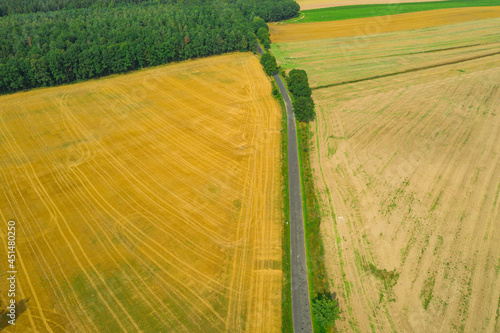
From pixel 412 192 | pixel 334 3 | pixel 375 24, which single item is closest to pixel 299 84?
pixel 412 192

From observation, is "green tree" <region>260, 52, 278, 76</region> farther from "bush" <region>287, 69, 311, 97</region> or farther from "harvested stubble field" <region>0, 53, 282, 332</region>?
"harvested stubble field" <region>0, 53, 282, 332</region>

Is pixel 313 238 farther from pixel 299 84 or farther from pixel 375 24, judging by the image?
pixel 375 24

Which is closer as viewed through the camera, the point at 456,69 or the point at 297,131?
the point at 297,131

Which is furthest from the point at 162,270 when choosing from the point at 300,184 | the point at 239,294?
the point at 300,184

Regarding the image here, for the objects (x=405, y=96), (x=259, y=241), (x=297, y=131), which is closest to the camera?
(x=259, y=241)

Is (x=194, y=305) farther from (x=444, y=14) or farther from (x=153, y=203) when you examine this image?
(x=444, y=14)

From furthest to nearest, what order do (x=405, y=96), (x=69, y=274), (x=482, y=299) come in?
1. (x=405, y=96)
2. (x=69, y=274)
3. (x=482, y=299)

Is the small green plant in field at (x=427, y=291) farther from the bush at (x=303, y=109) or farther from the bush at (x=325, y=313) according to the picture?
the bush at (x=303, y=109)

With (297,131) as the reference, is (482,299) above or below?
below
